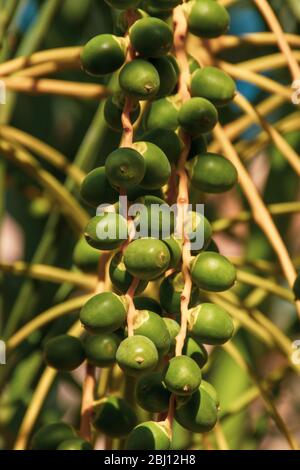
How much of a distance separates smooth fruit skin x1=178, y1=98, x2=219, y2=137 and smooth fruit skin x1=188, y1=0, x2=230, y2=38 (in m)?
0.07

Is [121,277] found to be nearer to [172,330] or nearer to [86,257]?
[172,330]

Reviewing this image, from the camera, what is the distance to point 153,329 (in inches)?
19.4

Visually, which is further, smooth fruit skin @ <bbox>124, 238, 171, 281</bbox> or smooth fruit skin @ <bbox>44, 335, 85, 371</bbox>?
smooth fruit skin @ <bbox>44, 335, 85, 371</bbox>

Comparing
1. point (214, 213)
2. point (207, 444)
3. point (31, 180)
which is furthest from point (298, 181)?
point (207, 444)

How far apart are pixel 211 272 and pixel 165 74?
13 cm

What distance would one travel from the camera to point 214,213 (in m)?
1.17

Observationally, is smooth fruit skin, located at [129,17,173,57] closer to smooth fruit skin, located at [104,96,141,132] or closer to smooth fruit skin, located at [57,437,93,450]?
smooth fruit skin, located at [104,96,141,132]

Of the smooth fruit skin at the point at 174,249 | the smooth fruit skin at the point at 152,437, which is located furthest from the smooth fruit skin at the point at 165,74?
the smooth fruit skin at the point at 152,437

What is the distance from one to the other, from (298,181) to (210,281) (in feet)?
1.91

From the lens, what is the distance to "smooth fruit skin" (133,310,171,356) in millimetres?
491

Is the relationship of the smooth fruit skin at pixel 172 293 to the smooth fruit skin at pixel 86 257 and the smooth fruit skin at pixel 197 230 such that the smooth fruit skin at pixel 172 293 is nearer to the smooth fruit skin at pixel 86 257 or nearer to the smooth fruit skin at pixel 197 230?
the smooth fruit skin at pixel 197 230

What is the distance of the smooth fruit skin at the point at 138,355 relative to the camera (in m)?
0.47

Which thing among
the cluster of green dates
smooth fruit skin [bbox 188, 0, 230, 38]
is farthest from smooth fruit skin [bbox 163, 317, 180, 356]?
smooth fruit skin [bbox 188, 0, 230, 38]

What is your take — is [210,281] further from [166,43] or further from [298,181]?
[298,181]
